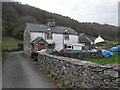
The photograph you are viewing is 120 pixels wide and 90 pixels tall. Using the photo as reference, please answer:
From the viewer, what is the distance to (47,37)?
2322 cm

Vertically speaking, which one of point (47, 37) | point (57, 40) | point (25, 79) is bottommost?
point (25, 79)

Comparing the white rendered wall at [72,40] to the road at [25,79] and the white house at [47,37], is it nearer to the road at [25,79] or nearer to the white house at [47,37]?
the white house at [47,37]

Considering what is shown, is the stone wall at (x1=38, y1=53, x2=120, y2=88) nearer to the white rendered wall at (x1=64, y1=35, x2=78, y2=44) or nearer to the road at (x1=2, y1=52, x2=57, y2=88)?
the road at (x1=2, y1=52, x2=57, y2=88)

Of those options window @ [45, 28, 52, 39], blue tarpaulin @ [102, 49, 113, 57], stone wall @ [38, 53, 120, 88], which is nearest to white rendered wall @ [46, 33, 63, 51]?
window @ [45, 28, 52, 39]

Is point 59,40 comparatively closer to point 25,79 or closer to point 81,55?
point 81,55

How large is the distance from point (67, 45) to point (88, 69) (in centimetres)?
2208

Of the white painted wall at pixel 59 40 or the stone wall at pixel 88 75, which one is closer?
the stone wall at pixel 88 75

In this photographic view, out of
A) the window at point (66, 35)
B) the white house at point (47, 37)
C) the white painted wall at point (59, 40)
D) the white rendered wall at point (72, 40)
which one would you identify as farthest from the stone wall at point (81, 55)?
the window at point (66, 35)

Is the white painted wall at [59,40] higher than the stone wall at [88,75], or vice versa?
the white painted wall at [59,40]

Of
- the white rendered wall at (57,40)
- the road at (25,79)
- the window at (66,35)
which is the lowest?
the road at (25,79)

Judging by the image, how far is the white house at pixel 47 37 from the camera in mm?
20891

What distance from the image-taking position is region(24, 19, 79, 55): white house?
20.9m

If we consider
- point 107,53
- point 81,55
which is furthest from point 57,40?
point 107,53

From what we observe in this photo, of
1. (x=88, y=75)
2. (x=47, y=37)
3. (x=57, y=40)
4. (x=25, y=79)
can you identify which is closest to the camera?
(x=88, y=75)
